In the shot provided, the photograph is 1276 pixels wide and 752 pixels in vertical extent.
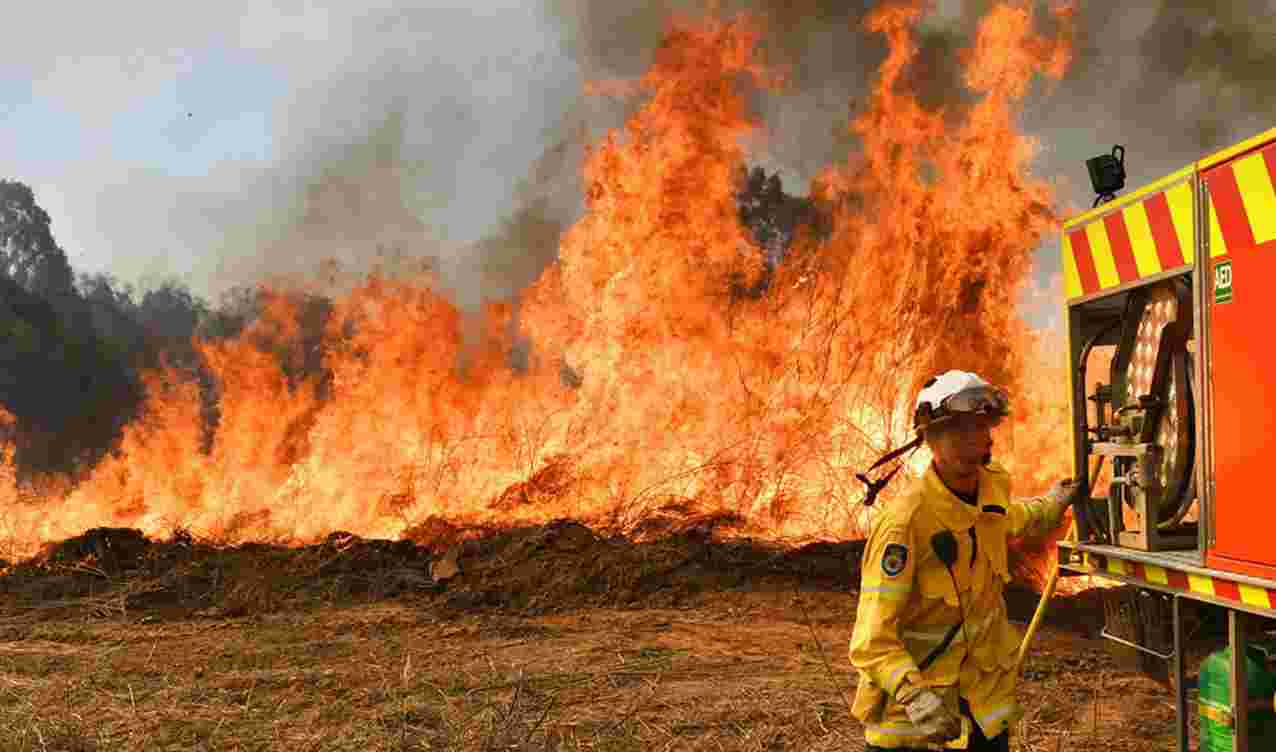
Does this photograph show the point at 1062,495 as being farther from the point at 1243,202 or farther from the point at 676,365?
the point at 676,365

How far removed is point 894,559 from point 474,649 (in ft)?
21.0

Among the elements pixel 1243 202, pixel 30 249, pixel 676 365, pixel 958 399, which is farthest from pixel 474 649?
Answer: pixel 30 249

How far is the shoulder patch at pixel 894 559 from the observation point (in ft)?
9.70

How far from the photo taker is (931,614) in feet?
10.1

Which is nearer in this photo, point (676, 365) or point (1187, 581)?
point (1187, 581)

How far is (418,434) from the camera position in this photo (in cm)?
1402

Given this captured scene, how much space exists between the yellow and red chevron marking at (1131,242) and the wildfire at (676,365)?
258 inches

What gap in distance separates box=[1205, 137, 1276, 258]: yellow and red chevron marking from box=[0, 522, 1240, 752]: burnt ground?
1766mm

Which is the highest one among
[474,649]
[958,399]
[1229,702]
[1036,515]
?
[958,399]

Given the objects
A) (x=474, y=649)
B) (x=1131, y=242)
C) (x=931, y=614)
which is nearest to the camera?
(x=931, y=614)

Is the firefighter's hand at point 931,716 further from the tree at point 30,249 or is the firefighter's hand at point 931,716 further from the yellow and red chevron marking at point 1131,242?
the tree at point 30,249

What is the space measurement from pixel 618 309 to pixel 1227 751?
1037 cm

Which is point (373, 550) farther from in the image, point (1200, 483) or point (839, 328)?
point (1200, 483)

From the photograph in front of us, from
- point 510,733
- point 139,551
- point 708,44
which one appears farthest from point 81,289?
point 510,733
